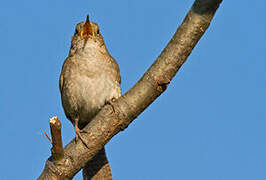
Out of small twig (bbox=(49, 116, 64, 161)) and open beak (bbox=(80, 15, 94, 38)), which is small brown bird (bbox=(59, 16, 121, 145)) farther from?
small twig (bbox=(49, 116, 64, 161))

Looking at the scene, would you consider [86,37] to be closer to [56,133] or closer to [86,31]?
[86,31]

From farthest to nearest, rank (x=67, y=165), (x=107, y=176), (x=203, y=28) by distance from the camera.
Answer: (x=107, y=176)
(x=67, y=165)
(x=203, y=28)

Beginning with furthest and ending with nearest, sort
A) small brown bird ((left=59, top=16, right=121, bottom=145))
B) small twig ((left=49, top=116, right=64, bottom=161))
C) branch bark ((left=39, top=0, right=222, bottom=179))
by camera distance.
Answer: small brown bird ((left=59, top=16, right=121, bottom=145)) → branch bark ((left=39, top=0, right=222, bottom=179)) → small twig ((left=49, top=116, right=64, bottom=161))

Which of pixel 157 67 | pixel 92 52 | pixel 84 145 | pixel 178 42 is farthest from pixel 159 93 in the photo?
pixel 92 52

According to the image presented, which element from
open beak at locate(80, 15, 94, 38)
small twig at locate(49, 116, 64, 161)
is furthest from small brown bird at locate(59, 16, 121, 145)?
small twig at locate(49, 116, 64, 161)

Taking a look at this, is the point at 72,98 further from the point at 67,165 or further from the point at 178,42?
the point at 178,42

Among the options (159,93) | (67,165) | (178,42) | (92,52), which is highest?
(92,52)
